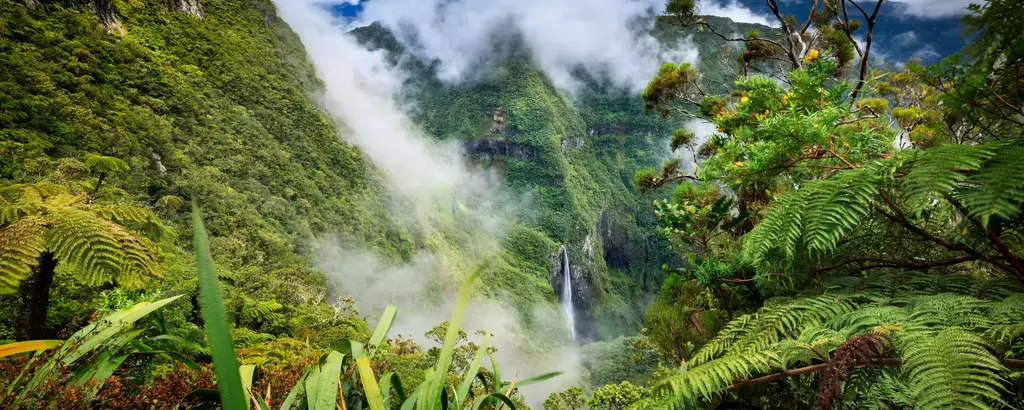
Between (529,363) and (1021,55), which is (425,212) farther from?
(1021,55)

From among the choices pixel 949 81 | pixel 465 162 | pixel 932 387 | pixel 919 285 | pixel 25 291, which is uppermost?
pixel 465 162

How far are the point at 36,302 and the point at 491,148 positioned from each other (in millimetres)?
74570

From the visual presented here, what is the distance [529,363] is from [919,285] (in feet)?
115

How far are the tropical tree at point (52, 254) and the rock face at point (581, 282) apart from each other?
55.3 m

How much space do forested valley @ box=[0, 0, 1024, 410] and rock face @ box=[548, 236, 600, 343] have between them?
409 cm

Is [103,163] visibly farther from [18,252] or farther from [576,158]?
[576,158]

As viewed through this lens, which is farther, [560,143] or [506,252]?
[560,143]

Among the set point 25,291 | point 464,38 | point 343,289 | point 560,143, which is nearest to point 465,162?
point 560,143

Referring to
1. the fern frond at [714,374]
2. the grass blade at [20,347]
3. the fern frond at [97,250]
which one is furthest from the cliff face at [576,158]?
the grass blade at [20,347]

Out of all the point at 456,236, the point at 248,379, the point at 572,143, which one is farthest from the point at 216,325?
the point at 572,143

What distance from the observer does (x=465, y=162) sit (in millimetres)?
75750

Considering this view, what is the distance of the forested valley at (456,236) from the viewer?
118 centimetres

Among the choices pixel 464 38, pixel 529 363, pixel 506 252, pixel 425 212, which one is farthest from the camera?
pixel 464 38

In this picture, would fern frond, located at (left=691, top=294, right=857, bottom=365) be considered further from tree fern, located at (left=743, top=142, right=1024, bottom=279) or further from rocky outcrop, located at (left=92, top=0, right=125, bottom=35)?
rocky outcrop, located at (left=92, top=0, right=125, bottom=35)
